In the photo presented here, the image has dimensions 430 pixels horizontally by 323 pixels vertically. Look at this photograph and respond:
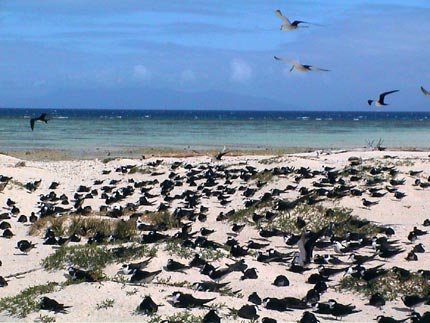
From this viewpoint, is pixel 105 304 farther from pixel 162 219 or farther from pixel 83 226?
pixel 162 219

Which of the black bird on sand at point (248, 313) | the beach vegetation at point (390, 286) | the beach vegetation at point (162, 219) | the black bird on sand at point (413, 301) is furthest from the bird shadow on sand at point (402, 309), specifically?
the beach vegetation at point (162, 219)

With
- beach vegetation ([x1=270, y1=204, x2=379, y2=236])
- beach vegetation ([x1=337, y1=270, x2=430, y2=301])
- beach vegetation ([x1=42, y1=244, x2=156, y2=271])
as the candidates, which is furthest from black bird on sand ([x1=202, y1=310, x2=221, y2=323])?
beach vegetation ([x1=270, y1=204, x2=379, y2=236])

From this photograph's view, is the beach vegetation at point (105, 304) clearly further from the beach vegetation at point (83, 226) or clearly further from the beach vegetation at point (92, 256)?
the beach vegetation at point (83, 226)

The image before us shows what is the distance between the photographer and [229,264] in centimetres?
1265

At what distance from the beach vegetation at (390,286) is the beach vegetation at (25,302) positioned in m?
5.17

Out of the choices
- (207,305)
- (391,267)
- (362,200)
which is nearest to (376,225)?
(362,200)

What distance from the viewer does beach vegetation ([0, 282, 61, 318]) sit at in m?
9.26

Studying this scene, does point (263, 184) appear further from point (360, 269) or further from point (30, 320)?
point (30, 320)

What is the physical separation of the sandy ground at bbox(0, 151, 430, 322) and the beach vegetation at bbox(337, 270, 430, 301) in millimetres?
182

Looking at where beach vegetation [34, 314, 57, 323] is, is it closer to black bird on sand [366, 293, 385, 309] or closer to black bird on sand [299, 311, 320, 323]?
black bird on sand [299, 311, 320, 323]

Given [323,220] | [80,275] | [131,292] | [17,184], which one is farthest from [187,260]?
[17,184]

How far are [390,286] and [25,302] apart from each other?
624 cm

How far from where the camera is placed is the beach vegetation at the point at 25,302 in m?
9.26

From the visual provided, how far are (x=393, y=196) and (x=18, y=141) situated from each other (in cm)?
4538
